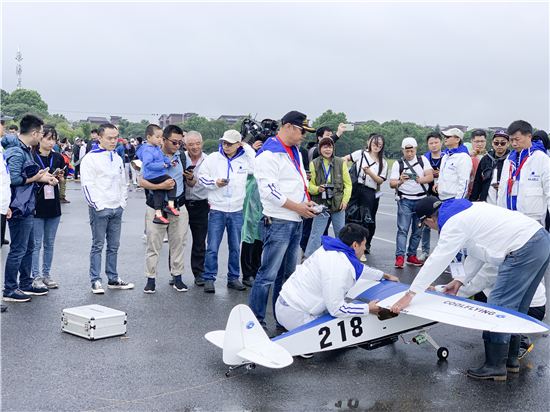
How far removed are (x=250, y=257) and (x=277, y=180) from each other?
8.37 feet

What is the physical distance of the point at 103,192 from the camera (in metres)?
6.24

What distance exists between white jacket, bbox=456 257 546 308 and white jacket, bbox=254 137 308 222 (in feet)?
5.69

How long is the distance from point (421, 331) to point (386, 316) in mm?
486

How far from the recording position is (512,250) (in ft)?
13.3

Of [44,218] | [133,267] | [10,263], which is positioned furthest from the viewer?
[133,267]

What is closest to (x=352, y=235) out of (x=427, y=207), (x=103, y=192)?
(x=427, y=207)

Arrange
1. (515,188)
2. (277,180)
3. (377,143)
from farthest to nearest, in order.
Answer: (377,143) < (515,188) < (277,180)

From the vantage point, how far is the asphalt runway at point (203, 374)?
11.8 ft

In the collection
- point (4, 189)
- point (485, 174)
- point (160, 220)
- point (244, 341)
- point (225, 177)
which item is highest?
point (485, 174)

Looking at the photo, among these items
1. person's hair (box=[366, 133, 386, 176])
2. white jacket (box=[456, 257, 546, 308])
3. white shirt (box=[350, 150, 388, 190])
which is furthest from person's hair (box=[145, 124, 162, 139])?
white jacket (box=[456, 257, 546, 308])

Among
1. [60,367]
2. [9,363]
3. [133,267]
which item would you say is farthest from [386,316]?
[133,267]

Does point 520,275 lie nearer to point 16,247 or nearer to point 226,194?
point 226,194

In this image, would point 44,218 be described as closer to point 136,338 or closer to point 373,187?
point 136,338

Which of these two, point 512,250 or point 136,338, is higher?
point 512,250
